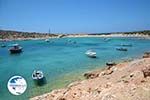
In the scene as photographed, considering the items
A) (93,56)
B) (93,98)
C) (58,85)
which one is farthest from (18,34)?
(93,98)

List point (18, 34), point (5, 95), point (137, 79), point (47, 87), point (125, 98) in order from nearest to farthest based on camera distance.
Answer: point (125, 98)
point (137, 79)
point (5, 95)
point (47, 87)
point (18, 34)

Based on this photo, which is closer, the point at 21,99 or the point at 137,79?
the point at 137,79

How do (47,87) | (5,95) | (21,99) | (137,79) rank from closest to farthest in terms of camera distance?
(137,79)
(21,99)
(5,95)
(47,87)

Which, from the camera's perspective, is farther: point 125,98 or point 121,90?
point 121,90

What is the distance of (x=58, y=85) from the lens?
19609 mm

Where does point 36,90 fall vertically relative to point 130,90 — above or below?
below

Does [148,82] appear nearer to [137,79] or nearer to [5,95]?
[137,79]

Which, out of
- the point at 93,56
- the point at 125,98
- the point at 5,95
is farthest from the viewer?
the point at 93,56

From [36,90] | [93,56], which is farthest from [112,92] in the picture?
[93,56]

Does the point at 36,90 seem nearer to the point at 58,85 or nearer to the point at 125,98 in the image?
the point at 58,85

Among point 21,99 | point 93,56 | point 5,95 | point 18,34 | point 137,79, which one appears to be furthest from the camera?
point 18,34

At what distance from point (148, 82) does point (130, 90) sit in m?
0.94

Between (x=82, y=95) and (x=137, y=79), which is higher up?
(x=137, y=79)

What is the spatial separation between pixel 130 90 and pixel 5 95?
9.72 m
